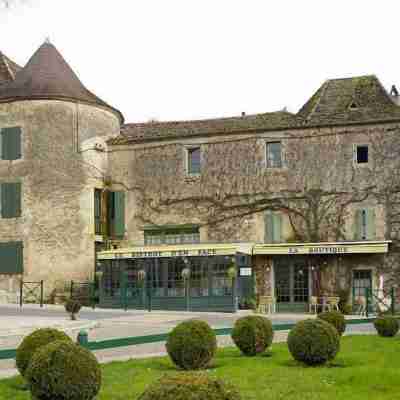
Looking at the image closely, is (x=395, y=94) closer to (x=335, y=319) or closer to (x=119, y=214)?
(x=119, y=214)

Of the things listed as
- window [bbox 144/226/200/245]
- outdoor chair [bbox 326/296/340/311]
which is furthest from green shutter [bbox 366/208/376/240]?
window [bbox 144/226/200/245]

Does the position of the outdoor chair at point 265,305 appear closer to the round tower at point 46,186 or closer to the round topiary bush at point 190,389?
the round tower at point 46,186

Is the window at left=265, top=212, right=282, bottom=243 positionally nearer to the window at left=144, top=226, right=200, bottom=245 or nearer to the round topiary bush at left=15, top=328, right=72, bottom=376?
the window at left=144, top=226, right=200, bottom=245

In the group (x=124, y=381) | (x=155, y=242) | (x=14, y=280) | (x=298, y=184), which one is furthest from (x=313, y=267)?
(x=124, y=381)

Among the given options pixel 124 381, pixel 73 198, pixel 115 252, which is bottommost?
pixel 124 381

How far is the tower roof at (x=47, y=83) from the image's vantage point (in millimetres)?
29984

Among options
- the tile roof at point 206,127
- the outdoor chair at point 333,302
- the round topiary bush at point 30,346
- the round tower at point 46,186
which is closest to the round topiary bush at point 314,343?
the round topiary bush at point 30,346

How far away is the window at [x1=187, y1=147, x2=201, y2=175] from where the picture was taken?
30578 millimetres

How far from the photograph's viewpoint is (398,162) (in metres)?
28.2

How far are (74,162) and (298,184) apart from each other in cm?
872

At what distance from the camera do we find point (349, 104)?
29.6m

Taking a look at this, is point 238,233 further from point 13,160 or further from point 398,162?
point 13,160

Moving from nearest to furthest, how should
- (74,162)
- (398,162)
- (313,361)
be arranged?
(313,361) < (398,162) < (74,162)

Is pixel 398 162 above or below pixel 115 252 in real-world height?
above
